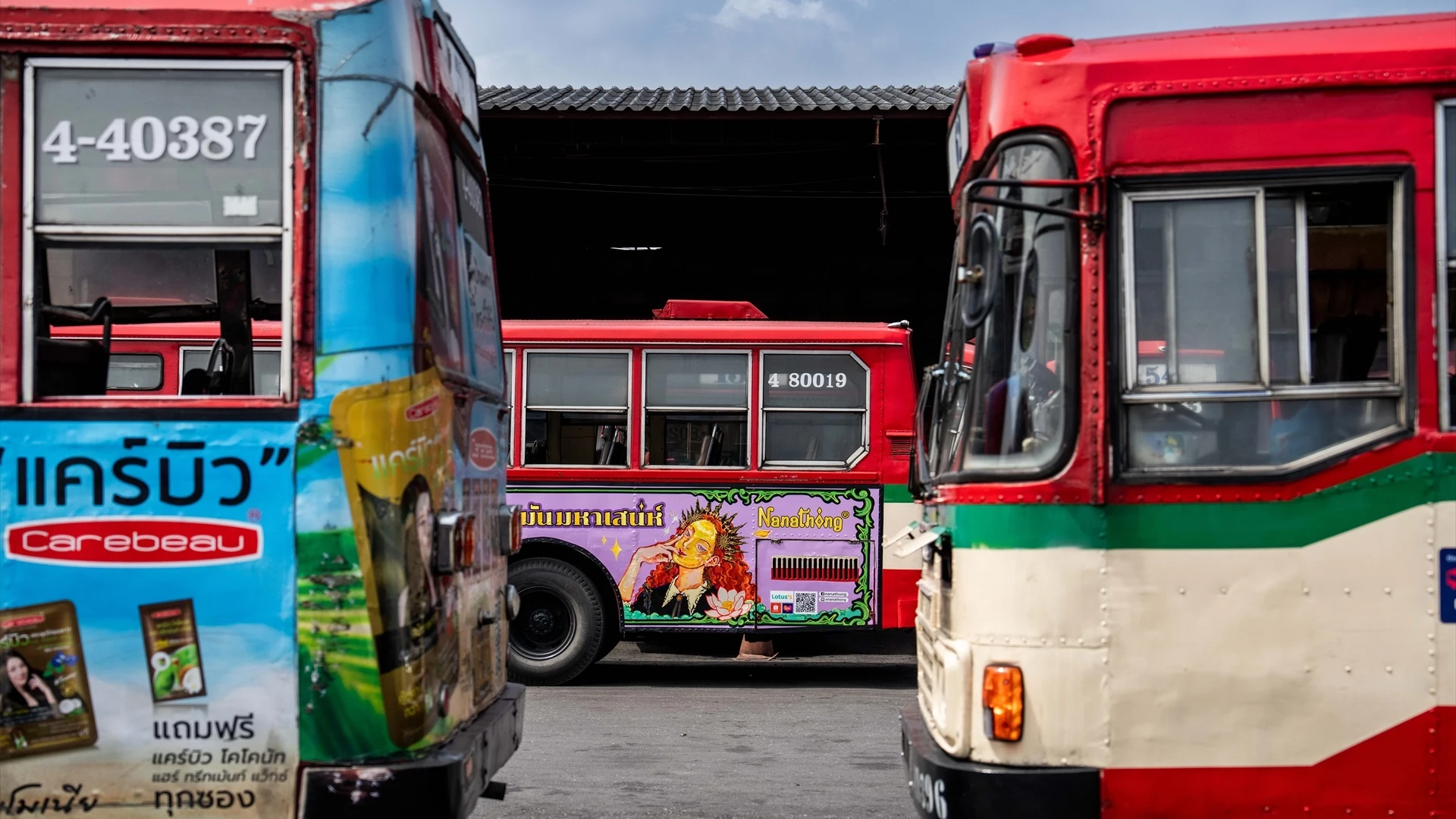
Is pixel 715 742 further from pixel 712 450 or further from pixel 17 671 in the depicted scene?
pixel 17 671

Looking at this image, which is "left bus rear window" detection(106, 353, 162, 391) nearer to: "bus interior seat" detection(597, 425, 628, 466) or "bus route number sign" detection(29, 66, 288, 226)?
"bus interior seat" detection(597, 425, 628, 466)

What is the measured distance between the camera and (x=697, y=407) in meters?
9.98

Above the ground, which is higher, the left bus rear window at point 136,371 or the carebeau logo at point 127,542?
the left bus rear window at point 136,371

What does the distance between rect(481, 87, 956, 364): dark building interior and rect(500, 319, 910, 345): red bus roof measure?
4.29 m

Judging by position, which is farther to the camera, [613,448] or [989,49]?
[613,448]

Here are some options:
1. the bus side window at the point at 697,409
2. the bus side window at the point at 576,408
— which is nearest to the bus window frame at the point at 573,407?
the bus side window at the point at 576,408

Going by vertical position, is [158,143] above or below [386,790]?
above

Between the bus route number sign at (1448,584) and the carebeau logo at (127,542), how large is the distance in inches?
139

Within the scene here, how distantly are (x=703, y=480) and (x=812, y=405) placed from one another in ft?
3.32

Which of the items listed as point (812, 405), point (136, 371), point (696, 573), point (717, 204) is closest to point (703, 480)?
point (696, 573)

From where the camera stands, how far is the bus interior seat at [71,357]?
4.20 meters

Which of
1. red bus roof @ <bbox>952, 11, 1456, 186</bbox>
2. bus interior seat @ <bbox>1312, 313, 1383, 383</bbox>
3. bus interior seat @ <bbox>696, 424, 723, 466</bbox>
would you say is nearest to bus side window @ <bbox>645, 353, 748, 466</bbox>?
bus interior seat @ <bbox>696, 424, 723, 466</bbox>

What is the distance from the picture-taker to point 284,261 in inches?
154

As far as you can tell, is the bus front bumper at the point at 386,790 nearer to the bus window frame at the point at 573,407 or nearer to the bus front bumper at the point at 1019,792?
the bus front bumper at the point at 1019,792
